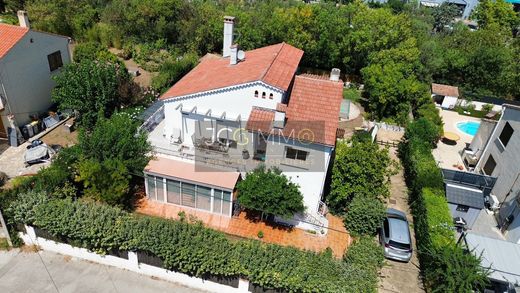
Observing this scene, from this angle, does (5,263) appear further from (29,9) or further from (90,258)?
(29,9)

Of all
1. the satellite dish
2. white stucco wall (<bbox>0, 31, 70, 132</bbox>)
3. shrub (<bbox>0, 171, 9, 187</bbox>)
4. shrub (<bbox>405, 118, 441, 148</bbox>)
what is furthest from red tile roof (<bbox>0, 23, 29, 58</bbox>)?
shrub (<bbox>405, 118, 441, 148</bbox>)

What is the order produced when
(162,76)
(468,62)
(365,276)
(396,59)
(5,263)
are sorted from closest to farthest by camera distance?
(365,276), (5,263), (162,76), (396,59), (468,62)

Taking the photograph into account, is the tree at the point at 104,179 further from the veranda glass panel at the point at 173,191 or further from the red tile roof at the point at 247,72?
the red tile roof at the point at 247,72

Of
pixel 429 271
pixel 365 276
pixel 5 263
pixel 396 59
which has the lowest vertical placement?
pixel 5 263

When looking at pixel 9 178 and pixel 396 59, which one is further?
pixel 396 59

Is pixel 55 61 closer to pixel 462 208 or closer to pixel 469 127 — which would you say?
pixel 462 208

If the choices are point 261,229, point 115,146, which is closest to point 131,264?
point 115,146

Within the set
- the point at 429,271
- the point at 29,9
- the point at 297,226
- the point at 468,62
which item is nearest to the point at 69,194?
the point at 297,226
